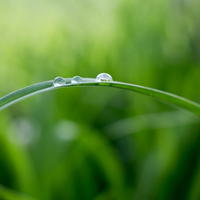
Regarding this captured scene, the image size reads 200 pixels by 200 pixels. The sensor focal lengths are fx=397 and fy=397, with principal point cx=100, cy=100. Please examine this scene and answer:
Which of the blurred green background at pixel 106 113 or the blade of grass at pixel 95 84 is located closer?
the blade of grass at pixel 95 84

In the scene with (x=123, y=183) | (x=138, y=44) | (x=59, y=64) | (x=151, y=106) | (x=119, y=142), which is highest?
(x=138, y=44)

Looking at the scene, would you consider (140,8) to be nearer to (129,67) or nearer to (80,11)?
Result: (129,67)

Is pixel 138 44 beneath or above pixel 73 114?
above

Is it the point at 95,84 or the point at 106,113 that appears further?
the point at 106,113

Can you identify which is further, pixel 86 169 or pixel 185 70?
pixel 185 70

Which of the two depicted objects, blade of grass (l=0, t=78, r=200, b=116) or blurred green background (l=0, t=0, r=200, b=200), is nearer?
blade of grass (l=0, t=78, r=200, b=116)

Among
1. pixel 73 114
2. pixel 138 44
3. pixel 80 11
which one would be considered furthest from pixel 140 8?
pixel 73 114

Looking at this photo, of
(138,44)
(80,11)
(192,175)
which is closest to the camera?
(192,175)

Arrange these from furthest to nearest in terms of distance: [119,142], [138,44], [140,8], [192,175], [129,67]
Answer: [140,8]
[138,44]
[129,67]
[119,142]
[192,175]
